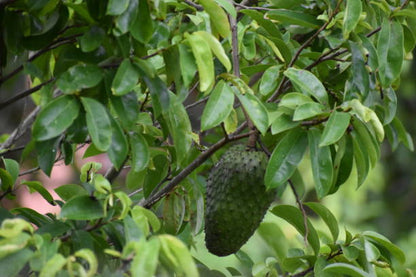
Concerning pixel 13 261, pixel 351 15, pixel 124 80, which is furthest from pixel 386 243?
pixel 13 261

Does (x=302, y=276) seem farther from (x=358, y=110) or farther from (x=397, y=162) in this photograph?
(x=397, y=162)

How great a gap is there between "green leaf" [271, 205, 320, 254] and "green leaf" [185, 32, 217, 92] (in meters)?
0.43

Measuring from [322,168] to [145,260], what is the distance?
0.45m

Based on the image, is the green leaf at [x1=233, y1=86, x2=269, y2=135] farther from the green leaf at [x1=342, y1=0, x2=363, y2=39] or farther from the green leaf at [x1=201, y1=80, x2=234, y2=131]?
the green leaf at [x1=342, y1=0, x2=363, y2=39]

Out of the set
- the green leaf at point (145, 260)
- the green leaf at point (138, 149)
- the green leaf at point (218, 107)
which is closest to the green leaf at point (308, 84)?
the green leaf at point (218, 107)

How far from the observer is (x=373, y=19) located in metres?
1.58

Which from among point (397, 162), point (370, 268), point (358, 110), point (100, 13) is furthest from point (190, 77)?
point (397, 162)

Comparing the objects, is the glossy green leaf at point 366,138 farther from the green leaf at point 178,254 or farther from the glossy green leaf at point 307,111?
the green leaf at point 178,254

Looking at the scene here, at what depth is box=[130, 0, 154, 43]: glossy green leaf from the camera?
1.13 metres

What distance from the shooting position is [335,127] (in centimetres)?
122

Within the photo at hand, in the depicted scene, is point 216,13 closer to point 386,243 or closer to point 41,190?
point 41,190

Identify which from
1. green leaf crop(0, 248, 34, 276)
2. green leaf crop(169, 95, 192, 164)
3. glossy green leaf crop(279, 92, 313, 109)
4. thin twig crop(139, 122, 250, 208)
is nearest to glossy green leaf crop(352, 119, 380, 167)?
glossy green leaf crop(279, 92, 313, 109)

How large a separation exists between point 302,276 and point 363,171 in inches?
12.6

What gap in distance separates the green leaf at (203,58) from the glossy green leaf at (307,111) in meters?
0.19
